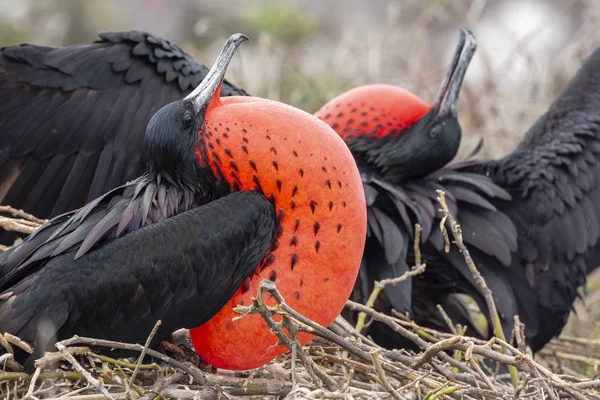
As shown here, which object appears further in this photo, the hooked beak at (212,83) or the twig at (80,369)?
the hooked beak at (212,83)

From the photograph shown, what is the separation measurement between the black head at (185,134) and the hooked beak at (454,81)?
5.79 ft

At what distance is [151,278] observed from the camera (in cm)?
278

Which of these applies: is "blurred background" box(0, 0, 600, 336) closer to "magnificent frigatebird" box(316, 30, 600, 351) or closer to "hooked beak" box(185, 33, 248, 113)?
"magnificent frigatebird" box(316, 30, 600, 351)

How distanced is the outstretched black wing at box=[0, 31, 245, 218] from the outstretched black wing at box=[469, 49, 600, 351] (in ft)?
4.57

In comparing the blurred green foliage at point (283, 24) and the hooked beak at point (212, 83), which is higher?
the hooked beak at point (212, 83)

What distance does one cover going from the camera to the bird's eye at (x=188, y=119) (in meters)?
2.97

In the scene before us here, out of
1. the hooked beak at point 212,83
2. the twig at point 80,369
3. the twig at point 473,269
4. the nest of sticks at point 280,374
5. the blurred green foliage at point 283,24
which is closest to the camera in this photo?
the twig at point 80,369

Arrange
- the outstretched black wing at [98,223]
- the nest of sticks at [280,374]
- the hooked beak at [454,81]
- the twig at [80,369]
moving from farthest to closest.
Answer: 1. the hooked beak at [454,81]
2. the outstretched black wing at [98,223]
3. the nest of sticks at [280,374]
4. the twig at [80,369]

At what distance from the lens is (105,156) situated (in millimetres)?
4168

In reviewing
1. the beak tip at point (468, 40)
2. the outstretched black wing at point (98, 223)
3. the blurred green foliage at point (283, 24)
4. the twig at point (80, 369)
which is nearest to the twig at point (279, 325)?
the twig at point (80, 369)

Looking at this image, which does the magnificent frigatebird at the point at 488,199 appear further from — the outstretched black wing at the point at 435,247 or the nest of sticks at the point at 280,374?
the nest of sticks at the point at 280,374

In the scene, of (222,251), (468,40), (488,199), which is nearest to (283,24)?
(468,40)

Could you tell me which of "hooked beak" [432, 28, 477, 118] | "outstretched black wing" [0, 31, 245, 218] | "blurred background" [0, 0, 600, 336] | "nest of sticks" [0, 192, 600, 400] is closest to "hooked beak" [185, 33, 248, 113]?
"nest of sticks" [0, 192, 600, 400]

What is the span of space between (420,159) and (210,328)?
1845mm
